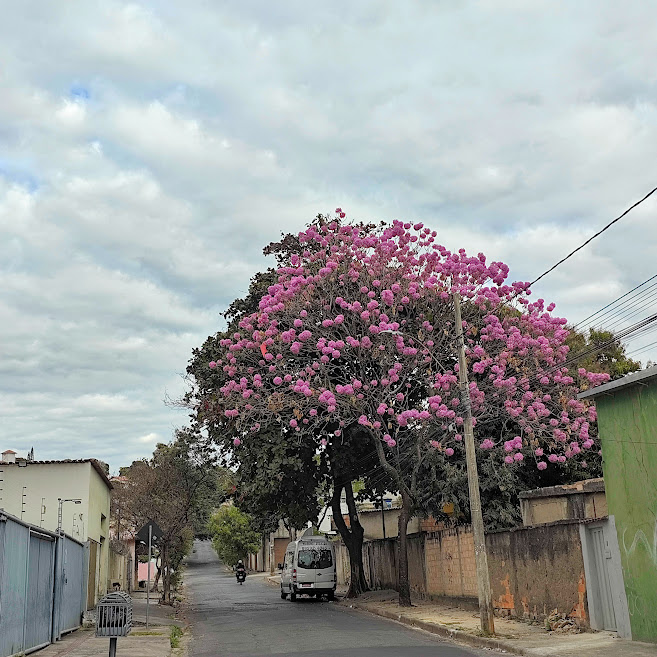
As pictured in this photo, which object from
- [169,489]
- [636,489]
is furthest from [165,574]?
[636,489]

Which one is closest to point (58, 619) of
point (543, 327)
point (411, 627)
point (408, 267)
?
point (411, 627)

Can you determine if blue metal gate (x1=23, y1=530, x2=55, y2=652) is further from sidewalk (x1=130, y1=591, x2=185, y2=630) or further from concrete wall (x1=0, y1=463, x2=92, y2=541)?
concrete wall (x1=0, y1=463, x2=92, y2=541)

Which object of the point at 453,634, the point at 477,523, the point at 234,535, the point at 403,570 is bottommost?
the point at 453,634

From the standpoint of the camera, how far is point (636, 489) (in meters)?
13.5

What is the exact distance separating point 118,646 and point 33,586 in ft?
8.10

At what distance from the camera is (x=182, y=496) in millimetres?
33656

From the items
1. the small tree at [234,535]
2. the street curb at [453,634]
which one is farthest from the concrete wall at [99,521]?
the small tree at [234,535]

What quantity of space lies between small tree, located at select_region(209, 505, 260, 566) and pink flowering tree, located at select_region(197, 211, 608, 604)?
188ft

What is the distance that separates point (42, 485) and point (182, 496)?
306 inches

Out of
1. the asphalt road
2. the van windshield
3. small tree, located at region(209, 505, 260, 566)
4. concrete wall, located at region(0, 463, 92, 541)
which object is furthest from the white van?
small tree, located at region(209, 505, 260, 566)

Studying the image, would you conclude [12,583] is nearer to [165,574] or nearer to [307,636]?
[307,636]

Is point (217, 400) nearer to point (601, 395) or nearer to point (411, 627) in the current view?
point (411, 627)

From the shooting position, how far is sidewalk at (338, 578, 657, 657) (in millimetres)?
12570

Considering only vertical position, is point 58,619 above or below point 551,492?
below
